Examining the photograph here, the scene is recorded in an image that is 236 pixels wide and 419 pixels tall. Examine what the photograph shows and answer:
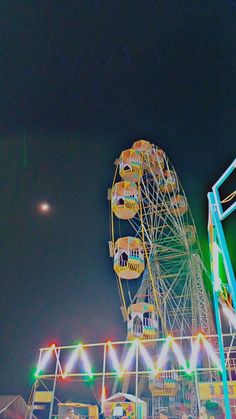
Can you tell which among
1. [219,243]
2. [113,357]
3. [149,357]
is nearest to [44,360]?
[113,357]

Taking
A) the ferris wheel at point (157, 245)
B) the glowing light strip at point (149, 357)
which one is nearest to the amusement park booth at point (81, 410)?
the glowing light strip at point (149, 357)

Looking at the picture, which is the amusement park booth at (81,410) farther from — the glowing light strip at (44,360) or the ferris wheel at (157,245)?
the ferris wheel at (157,245)

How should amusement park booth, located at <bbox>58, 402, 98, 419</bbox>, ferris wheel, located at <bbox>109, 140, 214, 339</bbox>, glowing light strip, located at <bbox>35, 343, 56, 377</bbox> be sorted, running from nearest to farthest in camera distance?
amusement park booth, located at <bbox>58, 402, 98, 419</bbox> → glowing light strip, located at <bbox>35, 343, 56, 377</bbox> → ferris wheel, located at <bbox>109, 140, 214, 339</bbox>

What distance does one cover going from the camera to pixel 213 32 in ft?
26.3

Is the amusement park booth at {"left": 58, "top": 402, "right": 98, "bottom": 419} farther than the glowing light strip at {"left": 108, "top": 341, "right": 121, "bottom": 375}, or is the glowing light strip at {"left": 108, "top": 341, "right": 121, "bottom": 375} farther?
the amusement park booth at {"left": 58, "top": 402, "right": 98, "bottom": 419}

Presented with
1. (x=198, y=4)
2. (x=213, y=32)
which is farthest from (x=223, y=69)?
(x=198, y=4)

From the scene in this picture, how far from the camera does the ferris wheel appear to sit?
52.6 feet

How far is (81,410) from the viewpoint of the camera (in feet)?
33.8

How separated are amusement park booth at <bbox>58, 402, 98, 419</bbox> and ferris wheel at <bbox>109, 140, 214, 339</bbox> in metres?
5.17

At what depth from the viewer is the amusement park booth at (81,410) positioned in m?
10.0

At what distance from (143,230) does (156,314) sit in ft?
14.5

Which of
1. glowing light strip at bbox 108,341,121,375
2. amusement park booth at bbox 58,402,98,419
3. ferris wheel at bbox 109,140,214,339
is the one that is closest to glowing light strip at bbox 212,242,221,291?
glowing light strip at bbox 108,341,121,375

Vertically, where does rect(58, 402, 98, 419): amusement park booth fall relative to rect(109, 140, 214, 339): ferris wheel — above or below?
below

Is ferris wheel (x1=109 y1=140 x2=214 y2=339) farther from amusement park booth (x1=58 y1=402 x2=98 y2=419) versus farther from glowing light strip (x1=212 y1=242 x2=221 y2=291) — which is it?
glowing light strip (x1=212 y1=242 x2=221 y2=291)
